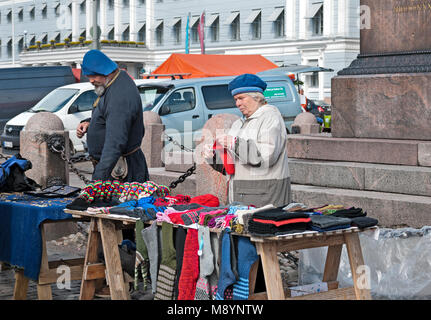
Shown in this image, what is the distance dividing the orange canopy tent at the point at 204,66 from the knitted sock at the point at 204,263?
896 inches

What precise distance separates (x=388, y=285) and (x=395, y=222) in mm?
1640

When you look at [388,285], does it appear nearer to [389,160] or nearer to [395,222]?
[395,222]

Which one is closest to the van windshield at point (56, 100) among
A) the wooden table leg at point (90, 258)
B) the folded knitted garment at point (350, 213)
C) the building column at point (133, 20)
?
the wooden table leg at point (90, 258)

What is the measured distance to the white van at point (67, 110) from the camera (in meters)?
18.2

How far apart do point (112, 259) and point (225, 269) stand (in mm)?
1324

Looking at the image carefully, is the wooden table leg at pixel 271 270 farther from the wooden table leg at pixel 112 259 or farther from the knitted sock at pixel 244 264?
the wooden table leg at pixel 112 259

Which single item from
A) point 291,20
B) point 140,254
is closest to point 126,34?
point 291,20

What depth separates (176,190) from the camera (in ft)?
34.8

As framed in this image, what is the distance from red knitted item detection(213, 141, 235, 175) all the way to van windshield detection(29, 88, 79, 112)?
13162 millimetres

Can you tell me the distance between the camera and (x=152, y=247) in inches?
206

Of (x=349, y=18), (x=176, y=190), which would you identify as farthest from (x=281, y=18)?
(x=176, y=190)

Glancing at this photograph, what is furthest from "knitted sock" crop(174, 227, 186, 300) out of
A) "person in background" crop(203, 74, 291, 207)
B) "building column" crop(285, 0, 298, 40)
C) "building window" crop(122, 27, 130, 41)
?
"building window" crop(122, 27, 130, 41)

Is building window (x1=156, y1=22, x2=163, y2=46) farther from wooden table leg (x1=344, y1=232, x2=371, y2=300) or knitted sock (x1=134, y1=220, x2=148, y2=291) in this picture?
wooden table leg (x1=344, y1=232, x2=371, y2=300)

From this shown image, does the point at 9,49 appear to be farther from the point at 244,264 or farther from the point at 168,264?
the point at 244,264
